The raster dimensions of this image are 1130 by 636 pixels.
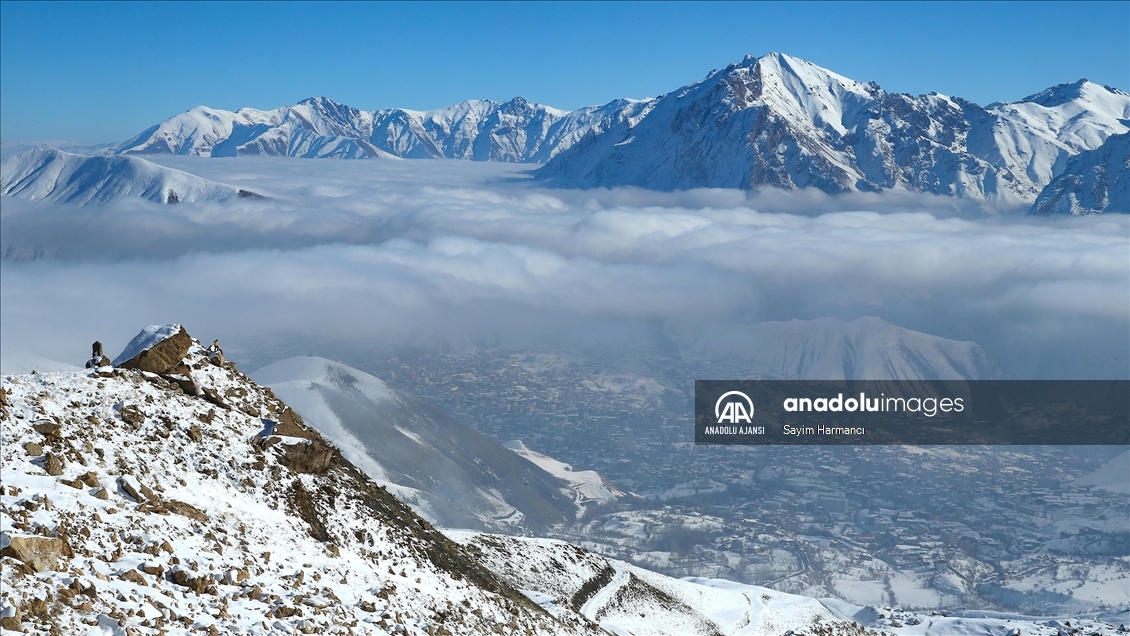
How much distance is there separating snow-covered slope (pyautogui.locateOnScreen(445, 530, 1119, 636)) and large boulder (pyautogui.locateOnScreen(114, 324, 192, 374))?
62.0 feet

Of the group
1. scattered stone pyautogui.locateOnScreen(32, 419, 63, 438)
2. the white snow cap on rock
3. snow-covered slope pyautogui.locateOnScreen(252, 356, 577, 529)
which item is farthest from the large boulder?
snow-covered slope pyautogui.locateOnScreen(252, 356, 577, 529)

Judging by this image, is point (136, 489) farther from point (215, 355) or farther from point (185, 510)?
point (215, 355)

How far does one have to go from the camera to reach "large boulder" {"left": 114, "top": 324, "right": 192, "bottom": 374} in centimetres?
2839

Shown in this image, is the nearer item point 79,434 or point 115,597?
point 115,597

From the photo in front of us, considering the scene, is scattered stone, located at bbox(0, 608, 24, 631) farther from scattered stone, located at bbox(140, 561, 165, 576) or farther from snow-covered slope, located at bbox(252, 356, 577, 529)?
snow-covered slope, located at bbox(252, 356, 577, 529)

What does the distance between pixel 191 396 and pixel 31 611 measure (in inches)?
451

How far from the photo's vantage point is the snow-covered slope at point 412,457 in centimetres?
15638

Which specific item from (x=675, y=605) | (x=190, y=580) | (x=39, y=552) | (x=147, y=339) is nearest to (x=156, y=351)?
(x=147, y=339)

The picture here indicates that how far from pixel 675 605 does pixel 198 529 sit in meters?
40.5

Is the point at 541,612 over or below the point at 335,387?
over

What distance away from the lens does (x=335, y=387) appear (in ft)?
616

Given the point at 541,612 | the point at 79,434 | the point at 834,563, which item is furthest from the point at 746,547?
the point at 79,434

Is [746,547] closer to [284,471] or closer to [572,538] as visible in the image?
[572,538]

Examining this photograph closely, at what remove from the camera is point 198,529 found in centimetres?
2255
